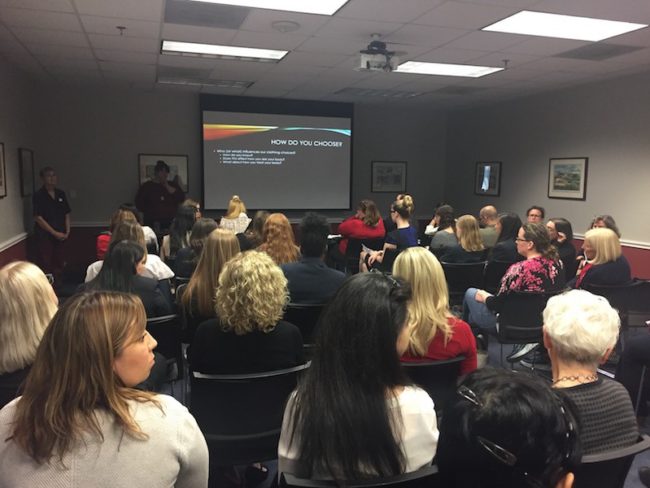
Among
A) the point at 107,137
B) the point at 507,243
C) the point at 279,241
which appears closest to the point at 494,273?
the point at 507,243

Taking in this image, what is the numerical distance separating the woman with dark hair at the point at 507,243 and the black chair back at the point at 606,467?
10.8 ft

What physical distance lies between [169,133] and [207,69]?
7.98 ft

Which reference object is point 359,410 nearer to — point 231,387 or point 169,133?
point 231,387

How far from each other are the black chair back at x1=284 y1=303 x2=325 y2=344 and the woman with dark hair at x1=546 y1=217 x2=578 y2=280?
338 cm

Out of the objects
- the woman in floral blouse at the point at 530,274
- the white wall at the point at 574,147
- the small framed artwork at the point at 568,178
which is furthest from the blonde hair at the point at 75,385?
the small framed artwork at the point at 568,178

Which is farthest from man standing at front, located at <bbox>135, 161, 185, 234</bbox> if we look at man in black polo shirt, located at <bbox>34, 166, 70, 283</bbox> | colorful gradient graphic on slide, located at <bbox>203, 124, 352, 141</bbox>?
man in black polo shirt, located at <bbox>34, 166, 70, 283</bbox>

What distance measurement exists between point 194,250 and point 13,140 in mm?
3966

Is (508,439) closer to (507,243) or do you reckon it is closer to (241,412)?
(241,412)

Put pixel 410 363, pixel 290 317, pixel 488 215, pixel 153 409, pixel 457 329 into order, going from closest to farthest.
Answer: pixel 153 409 → pixel 410 363 → pixel 457 329 → pixel 290 317 → pixel 488 215

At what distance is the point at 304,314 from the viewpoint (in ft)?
9.59

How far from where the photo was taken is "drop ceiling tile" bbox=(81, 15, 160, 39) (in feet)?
14.0

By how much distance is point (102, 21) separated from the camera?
14.1 ft

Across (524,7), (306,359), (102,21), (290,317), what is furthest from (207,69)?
(306,359)

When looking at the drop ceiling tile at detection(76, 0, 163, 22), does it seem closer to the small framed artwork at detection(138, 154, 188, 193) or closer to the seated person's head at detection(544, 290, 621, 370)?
the seated person's head at detection(544, 290, 621, 370)
